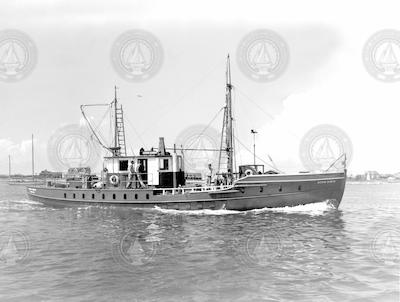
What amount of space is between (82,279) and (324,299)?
7666mm

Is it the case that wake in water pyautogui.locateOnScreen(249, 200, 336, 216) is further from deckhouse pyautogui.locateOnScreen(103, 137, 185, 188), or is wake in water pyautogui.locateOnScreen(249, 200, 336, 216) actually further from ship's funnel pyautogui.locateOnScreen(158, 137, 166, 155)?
ship's funnel pyautogui.locateOnScreen(158, 137, 166, 155)

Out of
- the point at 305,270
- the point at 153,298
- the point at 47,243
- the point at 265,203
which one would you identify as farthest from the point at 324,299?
the point at 265,203

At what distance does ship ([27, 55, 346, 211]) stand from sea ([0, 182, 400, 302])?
156 inches

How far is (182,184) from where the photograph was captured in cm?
3659

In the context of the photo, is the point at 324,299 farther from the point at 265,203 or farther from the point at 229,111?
the point at 229,111

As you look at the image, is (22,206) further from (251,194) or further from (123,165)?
(251,194)

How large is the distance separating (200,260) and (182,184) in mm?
21230

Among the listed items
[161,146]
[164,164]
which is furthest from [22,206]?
[161,146]

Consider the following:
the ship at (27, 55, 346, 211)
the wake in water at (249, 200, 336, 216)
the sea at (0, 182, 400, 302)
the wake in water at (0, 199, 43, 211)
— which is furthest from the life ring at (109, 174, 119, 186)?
the wake in water at (249, 200, 336, 216)

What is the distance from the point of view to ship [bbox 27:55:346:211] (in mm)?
31156

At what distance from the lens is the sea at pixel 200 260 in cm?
1177

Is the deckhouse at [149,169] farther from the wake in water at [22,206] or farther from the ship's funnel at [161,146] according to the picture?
the wake in water at [22,206]

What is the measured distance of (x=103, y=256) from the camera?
53.0 feet

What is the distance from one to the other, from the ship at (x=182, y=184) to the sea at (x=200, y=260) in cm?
397
